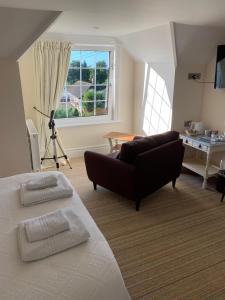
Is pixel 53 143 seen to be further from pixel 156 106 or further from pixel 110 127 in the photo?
pixel 156 106

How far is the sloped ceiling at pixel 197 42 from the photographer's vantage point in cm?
320

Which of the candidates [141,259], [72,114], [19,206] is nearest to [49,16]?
[19,206]

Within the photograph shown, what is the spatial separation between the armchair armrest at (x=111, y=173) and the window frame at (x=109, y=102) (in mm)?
1524

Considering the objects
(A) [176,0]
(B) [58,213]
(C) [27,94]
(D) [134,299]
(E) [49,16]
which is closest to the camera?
(B) [58,213]

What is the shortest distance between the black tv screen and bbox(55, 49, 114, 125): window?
1908 millimetres

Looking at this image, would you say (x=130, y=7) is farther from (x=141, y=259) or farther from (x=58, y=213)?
(x=141, y=259)

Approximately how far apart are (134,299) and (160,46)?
322 cm

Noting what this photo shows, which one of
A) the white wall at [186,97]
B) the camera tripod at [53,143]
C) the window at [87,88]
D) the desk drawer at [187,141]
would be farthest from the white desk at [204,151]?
the camera tripod at [53,143]

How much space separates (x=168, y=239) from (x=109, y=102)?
3044 mm

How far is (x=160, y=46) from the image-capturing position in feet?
11.9

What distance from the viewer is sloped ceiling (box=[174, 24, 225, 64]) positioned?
3.20 m

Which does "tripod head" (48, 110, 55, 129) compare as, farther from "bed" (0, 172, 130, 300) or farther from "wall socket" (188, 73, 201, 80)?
"bed" (0, 172, 130, 300)

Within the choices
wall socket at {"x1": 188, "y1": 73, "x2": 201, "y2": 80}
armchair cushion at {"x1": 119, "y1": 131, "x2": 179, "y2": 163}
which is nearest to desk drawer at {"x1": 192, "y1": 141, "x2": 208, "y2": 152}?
armchair cushion at {"x1": 119, "y1": 131, "x2": 179, "y2": 163}

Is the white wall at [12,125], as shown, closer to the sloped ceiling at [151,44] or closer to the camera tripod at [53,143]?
the camera tripod at [53,143]
